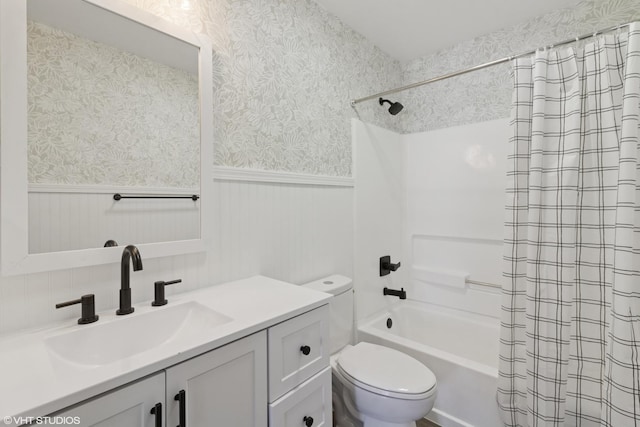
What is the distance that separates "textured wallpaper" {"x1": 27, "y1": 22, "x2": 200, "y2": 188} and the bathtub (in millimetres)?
1548

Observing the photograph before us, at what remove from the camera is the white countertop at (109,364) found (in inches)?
21.9

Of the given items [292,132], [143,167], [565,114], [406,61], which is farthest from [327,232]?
[406,61]

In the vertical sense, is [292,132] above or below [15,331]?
above

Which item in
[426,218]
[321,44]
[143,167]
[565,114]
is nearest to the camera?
[143,167]

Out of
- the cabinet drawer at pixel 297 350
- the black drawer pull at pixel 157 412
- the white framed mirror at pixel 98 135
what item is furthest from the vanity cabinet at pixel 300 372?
the white framed mirror at pixel 98 135

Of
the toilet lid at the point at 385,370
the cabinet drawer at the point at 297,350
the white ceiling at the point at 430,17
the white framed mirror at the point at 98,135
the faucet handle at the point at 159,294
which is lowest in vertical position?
the toilet lid at the point at 385,370

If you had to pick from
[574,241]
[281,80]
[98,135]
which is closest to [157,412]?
[98,135]

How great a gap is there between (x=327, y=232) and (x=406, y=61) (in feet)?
5.79

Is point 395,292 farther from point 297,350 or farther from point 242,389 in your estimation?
point 242,389

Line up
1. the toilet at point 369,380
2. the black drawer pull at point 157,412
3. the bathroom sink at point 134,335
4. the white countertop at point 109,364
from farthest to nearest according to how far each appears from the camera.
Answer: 1. the toilet at point 369,380
2. the bathroom sink at point 134,335
3. the black drawer pull at point 157,412
4. the white countertop at point 109,364

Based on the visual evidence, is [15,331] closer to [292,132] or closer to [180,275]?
[180,275]

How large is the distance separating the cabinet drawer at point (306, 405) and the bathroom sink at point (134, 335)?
1.13ft

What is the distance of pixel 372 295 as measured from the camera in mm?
2111

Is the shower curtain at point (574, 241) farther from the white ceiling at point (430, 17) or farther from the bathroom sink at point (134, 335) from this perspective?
the bathroom sink at point (134, 335)
